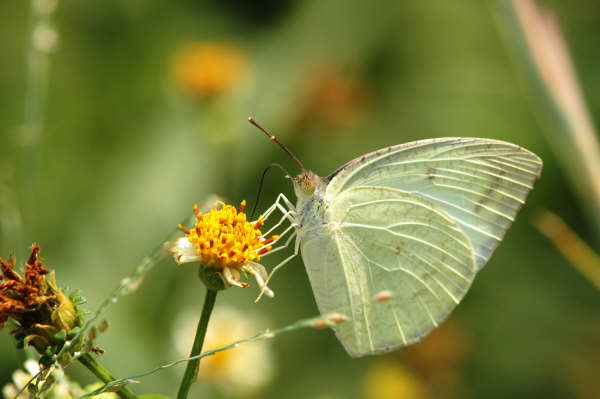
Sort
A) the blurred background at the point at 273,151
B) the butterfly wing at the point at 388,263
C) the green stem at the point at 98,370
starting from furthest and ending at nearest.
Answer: the blurred background at the point at 273,151 → the butterfly wing at the point at 388,263 → the green stem at the point at 98,370

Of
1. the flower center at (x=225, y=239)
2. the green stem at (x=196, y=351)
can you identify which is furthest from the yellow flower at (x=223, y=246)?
the green stem at (x=196, y=351)

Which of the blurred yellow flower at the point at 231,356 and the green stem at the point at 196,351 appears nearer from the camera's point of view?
the green stem at the point at 196,351

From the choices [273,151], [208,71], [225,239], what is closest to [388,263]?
[225,239]

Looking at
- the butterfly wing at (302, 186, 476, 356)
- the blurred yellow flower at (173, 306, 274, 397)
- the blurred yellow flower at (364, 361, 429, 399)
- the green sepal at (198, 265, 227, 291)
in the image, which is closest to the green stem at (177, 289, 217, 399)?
the green sepal at (198, 265, 227, 291)

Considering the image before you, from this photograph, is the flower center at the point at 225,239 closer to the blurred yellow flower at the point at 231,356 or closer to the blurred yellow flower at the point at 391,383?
the blurred yellow flower at the point at 231,356

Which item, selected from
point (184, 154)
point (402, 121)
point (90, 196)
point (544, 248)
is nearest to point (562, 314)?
point (544, 248)
